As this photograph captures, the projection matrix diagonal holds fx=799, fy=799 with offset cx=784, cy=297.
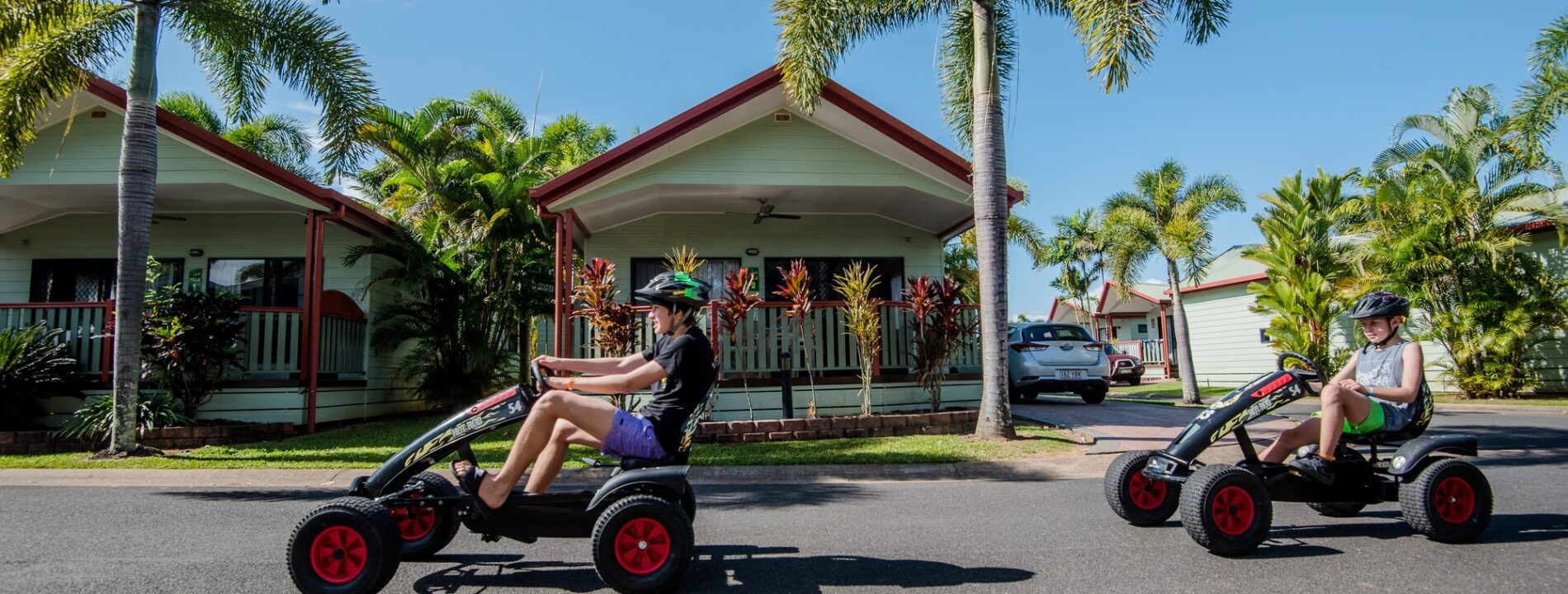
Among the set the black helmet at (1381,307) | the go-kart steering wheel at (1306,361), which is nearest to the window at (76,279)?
the go-kart steering wheel at (1306,361)

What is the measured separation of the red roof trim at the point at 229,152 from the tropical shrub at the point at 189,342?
1891 millimetres

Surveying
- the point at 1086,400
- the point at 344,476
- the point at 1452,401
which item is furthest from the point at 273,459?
the point at 1452,401

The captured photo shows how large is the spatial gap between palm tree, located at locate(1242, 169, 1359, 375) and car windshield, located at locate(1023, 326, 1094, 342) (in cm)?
641

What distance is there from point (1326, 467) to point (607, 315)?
751cm

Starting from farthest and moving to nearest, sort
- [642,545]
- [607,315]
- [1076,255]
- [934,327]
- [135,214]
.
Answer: [1076,255]
[934,327]
[607,315]
[135,214]
[642,545]

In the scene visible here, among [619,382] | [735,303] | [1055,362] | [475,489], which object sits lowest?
[475,489]

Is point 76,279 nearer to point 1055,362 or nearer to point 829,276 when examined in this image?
point 829,276

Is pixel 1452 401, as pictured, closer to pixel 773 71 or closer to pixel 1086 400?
pixel 1086 400

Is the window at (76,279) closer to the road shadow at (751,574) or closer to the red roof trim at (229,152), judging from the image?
the red roof trim at (229,152)

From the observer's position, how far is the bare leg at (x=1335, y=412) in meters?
4.47

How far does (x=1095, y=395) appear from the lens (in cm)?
1434

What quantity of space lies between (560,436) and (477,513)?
52cm

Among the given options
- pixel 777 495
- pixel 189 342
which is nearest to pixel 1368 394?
pixel 777 495

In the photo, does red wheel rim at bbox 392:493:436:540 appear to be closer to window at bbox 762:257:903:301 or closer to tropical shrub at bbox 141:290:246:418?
tropical shrub at bbox 141:290:246:418
